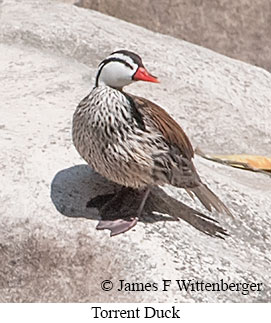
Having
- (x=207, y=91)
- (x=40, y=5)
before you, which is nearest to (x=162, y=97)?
(x=207, y=91)

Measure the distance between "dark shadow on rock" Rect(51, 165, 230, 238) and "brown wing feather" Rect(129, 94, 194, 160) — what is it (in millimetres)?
332

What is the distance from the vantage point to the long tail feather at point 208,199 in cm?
473

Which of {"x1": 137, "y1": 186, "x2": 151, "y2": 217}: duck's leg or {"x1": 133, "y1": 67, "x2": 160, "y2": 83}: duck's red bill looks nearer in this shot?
{"x1": 133, "y1": 67, "x2": 160, "y2": 83}: duck's red bill

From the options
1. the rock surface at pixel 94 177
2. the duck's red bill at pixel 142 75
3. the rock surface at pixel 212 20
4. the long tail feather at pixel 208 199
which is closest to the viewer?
A: the duck's red bill at pixel 142 75

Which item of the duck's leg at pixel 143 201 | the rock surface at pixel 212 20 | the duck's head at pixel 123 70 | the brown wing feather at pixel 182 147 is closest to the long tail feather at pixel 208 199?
the brown wing feather at pixel 182 147

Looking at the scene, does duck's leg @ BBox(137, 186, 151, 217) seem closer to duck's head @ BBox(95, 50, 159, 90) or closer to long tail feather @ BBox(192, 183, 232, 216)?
long tail feather @ BBox(192, 183, 232, 216)

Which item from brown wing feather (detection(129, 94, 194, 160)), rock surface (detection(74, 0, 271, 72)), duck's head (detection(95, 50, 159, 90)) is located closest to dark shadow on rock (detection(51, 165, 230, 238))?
brown wing feather (detection(129, 94, 194, 160))

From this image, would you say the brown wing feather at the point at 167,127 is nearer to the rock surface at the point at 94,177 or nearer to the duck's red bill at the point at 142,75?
the duck's red bill at the point at 142,75

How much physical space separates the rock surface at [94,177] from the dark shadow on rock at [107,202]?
0.01 m

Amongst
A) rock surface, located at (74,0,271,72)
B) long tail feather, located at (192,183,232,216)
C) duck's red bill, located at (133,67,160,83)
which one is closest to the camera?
duck's red bill, located at (133,67,160,83)

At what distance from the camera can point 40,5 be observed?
24.3 ft

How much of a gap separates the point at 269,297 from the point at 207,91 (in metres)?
2.62

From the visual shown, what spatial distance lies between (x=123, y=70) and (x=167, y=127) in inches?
16.5

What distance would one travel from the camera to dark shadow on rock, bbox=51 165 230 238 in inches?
181
